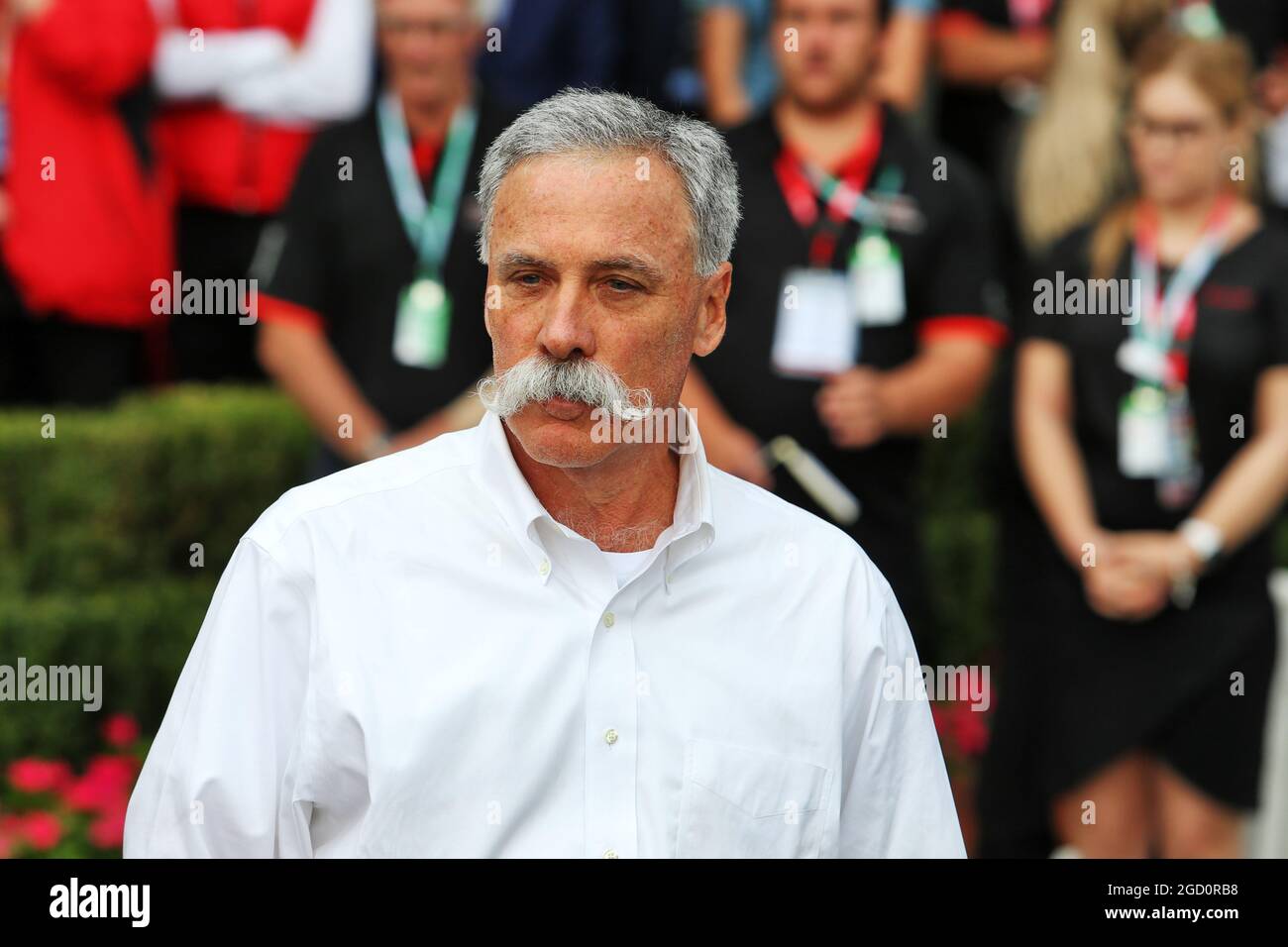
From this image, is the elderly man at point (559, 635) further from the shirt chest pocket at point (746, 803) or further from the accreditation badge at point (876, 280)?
the accreditation badge at point (876, 280)

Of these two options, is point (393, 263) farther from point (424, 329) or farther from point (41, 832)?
point (41, 832)

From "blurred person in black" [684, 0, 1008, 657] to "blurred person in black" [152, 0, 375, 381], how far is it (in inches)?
58.1

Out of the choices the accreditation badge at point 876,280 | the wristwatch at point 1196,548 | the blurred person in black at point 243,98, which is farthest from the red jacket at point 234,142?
the wristwatch at point 1196,548

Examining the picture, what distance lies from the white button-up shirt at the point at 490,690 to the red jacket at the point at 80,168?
360 centimetres

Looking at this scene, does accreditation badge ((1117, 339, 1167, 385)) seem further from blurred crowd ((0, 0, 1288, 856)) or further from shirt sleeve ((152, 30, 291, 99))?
shirt sleeve ((152, 30, 291, 99))

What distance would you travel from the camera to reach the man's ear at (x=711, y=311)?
2.94 metres

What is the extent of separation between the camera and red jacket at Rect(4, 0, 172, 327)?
592cm

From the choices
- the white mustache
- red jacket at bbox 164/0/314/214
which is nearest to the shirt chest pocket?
the white mustache

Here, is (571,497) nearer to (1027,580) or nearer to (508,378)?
(508,378)

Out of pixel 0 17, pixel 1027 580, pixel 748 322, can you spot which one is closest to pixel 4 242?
pixel 0 17

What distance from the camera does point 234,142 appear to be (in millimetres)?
6312

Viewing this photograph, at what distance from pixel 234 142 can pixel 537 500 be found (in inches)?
155

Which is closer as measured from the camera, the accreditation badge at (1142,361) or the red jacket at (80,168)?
the accreditation badge at (1142,361)

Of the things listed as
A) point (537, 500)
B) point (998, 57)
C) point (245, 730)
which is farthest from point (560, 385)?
point (998, 57)
